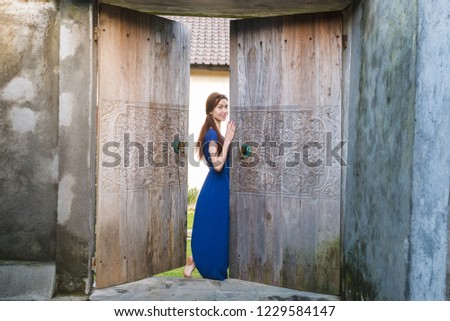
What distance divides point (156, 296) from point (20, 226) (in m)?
1.32

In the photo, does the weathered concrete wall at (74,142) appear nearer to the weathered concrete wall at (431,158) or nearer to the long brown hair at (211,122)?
the long brown hair at (211,122)

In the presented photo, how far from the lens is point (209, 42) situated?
13.9 meters

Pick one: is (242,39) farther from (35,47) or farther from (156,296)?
(156,296)

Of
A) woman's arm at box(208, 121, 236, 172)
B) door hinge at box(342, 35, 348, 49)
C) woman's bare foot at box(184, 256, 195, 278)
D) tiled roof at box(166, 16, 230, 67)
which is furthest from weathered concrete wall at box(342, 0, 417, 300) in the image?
tiled roof at box(166, 16, 230, 67)

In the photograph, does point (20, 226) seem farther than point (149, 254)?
No

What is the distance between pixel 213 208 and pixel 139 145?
1.02 m

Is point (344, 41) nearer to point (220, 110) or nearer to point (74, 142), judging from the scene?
point (220, 110)

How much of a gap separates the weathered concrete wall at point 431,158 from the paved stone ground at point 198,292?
65.9 inches

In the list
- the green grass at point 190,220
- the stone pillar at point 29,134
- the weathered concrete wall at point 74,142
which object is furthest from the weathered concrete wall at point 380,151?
the green grass at point 190,220

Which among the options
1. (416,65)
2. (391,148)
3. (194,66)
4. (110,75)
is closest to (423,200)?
(391,148)

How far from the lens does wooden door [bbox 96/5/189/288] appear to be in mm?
4453

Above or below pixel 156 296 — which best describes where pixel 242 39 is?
above

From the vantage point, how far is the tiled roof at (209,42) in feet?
42.7
